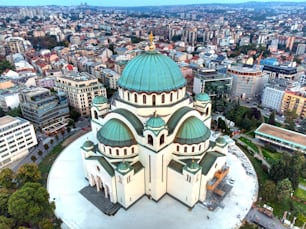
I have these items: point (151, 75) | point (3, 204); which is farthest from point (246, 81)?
point (3, 204)

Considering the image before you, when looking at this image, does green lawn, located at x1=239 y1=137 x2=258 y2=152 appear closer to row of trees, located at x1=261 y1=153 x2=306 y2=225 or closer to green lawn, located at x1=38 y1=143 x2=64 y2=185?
row of trees, located at x1=261 y1=153 x2=306 y2=225

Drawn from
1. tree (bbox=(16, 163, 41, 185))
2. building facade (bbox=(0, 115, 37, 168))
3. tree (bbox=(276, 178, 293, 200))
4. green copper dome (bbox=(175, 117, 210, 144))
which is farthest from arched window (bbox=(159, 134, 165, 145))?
building facade (bbox=(0, 115, 37, 168))

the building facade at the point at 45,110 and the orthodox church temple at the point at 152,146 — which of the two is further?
the building facade at the point at 45,110

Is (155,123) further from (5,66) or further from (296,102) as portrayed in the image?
(5,66)

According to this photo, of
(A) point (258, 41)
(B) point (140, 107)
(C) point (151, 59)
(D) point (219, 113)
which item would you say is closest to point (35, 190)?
(B) point (140, 107)

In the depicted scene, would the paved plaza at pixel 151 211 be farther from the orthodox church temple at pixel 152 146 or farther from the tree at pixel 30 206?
the tree at pixel 30 206

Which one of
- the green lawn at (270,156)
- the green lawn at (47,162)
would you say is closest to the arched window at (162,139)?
the green lawn at (47,162)
